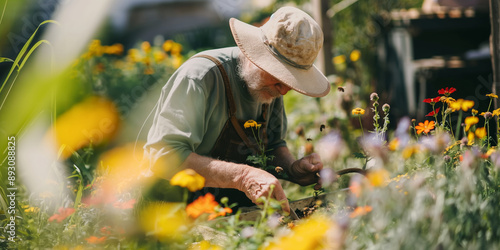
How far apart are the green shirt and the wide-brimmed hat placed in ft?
0.70

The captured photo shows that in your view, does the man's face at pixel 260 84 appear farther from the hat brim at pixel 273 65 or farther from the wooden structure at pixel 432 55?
the wooden structure at pixel 432 55

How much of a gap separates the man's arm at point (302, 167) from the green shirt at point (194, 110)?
295 millimetres

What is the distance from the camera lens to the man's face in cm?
214

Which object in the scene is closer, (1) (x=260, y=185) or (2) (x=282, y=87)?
(1) (x=260, y=185)

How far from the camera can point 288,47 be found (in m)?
2.02

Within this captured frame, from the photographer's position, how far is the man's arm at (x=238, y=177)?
1804mm

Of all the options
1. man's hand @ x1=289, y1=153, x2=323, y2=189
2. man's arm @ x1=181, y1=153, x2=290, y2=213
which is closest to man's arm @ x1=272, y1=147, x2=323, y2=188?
man's hand @ x1=289, y1=153, x2=323, y2=189

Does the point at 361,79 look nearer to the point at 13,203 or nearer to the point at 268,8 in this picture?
the point at 268,8

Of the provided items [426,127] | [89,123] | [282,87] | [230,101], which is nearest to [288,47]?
[282,87]

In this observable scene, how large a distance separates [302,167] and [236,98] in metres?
0.44

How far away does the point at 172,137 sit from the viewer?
2.01 metres

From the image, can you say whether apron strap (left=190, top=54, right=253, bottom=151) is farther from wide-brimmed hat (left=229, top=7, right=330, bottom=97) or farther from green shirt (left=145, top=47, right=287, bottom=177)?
wide-brimmed hat (left=229, top=7, right=330, bottom=97)

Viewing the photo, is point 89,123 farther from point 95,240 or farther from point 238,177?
point 95,240

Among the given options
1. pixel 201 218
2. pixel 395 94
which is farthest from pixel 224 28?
pixel 201 218
